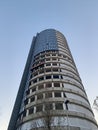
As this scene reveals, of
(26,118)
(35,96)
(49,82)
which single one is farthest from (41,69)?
(26,118)

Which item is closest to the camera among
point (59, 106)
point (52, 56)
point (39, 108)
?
point (59, 106)

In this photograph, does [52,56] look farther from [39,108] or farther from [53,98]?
[39,108]

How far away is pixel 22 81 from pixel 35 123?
1216 inches

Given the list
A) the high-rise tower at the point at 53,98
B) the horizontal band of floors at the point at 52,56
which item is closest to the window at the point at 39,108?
the high-rise tower at the point at 53,98

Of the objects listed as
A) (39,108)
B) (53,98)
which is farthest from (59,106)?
(39,108)

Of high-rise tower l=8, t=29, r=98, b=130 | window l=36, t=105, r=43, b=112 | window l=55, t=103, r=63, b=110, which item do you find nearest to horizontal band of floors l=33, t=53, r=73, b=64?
high-rise tower l=8, t=29, r=98, b=130

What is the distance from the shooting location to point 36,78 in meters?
55.7

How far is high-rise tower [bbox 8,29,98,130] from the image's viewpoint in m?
40.5

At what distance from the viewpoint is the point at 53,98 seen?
45.6 metres

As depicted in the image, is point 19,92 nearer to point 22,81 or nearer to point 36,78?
point 22,81

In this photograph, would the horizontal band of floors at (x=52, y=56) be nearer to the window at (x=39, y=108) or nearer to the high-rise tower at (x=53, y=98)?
the high-rise tower at (x=53, y=98)

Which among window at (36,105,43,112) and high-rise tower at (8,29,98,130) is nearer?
high-rise tower at (8,29,98,130)

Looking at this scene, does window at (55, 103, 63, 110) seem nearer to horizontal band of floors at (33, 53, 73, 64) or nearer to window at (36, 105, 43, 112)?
window at (36, 105, 43, 112)

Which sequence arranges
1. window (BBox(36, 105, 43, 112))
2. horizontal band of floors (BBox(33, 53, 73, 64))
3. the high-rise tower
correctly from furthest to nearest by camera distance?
1. horizontal band of floors (BBox(33, 53, 73, 64))
2. window (BBox(36, 105, 43, 112))
3. the high-rise tower
